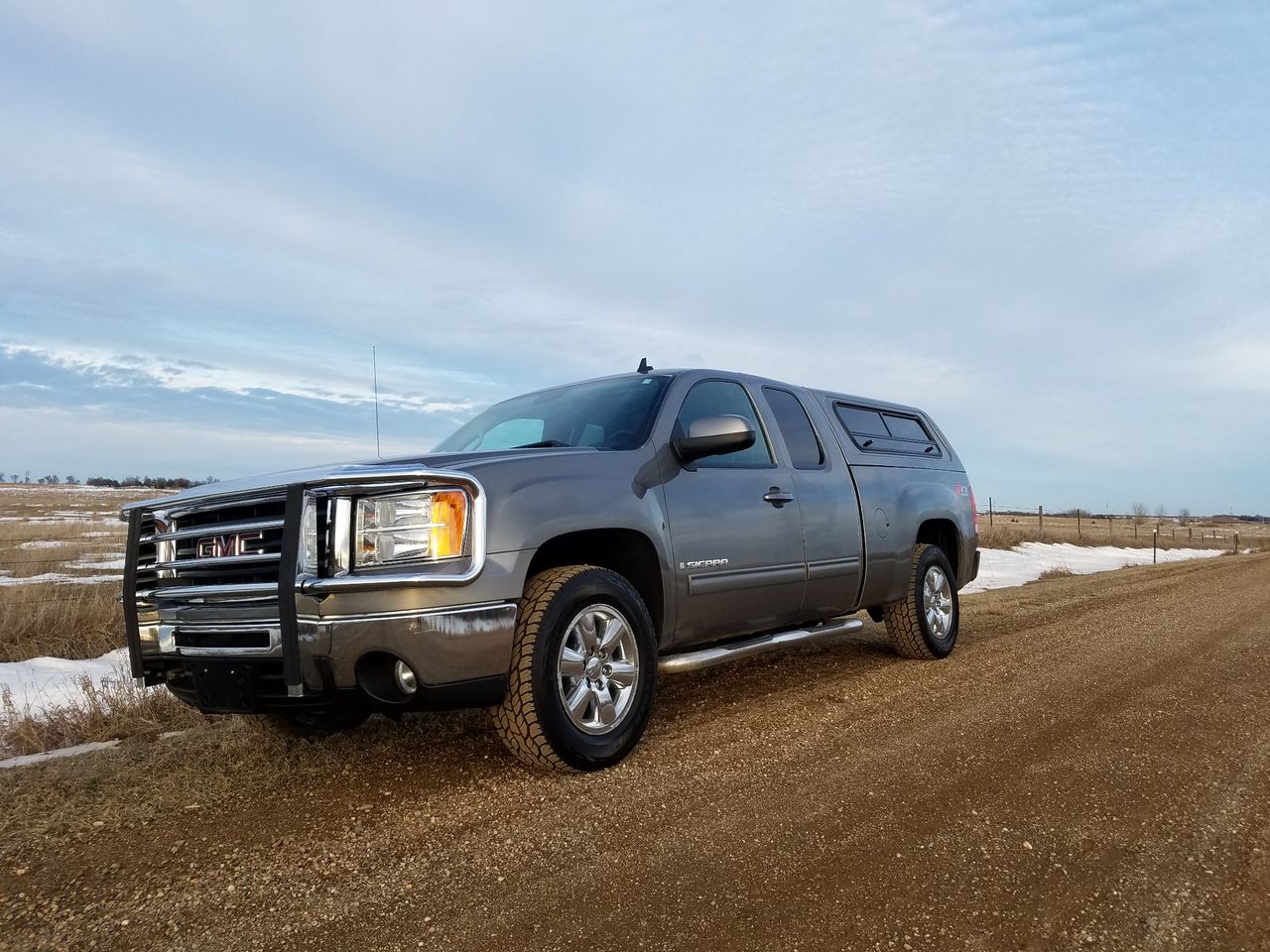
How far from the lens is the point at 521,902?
2.42 metres

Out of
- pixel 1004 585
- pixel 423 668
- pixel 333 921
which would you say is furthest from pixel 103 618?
pixel 1004 585

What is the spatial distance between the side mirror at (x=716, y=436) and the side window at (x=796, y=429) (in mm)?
1113

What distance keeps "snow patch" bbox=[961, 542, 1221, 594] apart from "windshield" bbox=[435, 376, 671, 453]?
29.5 feet

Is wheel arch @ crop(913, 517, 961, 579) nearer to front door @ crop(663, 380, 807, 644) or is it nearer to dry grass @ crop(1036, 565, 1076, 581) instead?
front door @ crop(663, 380, 807, 644)

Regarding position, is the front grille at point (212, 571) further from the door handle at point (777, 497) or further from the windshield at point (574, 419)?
the door handle at point (777, 497)

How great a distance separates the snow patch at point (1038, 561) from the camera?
16.1 metres

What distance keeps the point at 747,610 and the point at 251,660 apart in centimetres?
255

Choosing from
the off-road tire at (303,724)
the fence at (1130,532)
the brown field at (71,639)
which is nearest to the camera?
the off-road tire at (303,724)

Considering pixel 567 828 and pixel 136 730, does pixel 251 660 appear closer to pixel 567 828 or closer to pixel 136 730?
pixel 567 828

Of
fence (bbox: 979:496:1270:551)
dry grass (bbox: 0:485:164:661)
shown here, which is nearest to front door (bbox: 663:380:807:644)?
dry grass (bbox: 0:485:164:661)

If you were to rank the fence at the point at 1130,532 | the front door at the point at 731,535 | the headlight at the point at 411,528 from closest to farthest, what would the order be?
the headlight at the point at 411,528, the front door at the point at 731,535, the fence at the point at 1130,532

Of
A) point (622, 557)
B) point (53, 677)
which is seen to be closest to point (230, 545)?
point (622, 557)

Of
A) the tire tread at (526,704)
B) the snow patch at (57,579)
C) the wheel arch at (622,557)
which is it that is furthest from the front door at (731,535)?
the snow patch at (57,579)

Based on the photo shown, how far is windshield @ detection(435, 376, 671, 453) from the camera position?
4.45m
